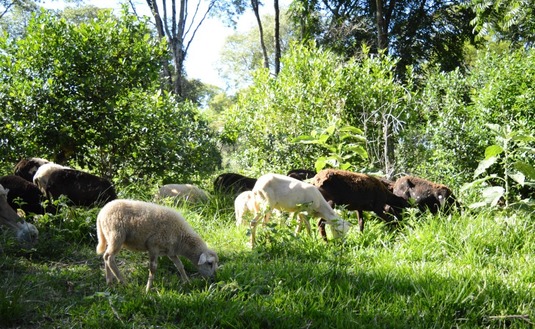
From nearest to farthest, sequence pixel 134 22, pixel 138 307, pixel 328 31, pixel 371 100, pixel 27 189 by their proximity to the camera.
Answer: pixel 138 307 → pixel 27 189 → pixel 134 22 → pixel 371 100 → pixel 328 31

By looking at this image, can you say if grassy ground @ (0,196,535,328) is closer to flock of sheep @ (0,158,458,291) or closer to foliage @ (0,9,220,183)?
flock of sheep @ (0,158,458,291)

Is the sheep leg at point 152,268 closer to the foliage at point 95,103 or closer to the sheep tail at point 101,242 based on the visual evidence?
the sheep tail at point 101,242

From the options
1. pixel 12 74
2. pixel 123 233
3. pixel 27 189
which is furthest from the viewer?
pixel 12 74

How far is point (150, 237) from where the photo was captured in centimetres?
469

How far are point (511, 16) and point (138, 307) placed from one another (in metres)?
13.6

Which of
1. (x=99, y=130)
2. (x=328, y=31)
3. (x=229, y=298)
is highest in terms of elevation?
(x=328, y=31)

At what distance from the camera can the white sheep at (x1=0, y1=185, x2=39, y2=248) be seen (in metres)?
5.62

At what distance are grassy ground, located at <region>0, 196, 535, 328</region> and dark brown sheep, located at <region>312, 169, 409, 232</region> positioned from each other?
28cm

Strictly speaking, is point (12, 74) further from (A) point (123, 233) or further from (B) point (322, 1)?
(B) point (322, 1)

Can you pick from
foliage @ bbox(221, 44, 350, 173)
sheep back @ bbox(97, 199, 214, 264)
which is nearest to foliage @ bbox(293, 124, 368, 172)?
foliage @ bbox(221, 44, 350, 173)

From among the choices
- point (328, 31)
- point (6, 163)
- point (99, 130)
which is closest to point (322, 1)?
point (328, 31)

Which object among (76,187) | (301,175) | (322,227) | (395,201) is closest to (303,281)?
(322,227)

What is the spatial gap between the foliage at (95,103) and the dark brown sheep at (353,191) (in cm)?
408

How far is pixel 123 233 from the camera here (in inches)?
183
